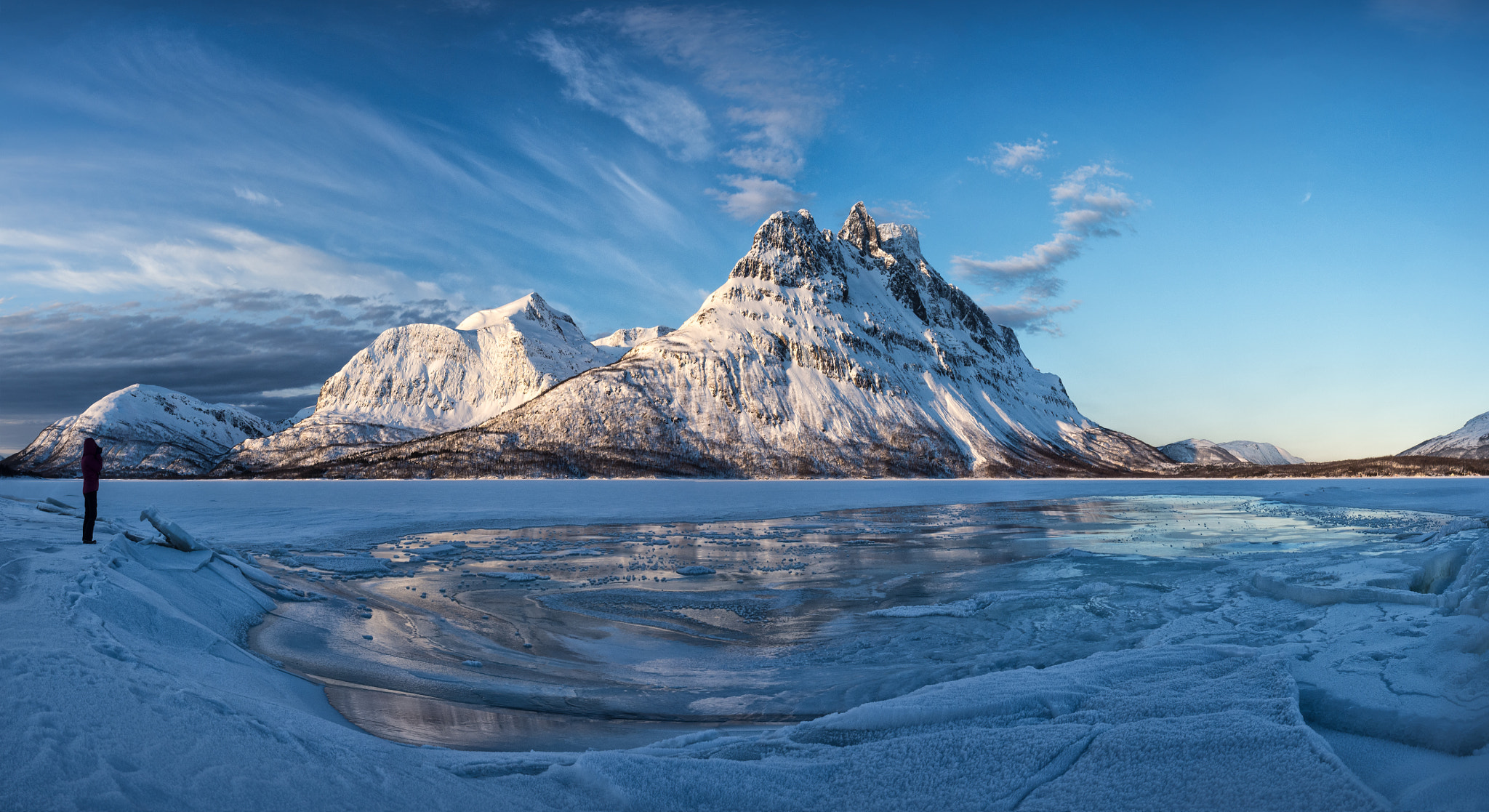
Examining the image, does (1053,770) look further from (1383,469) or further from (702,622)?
(1383,469)

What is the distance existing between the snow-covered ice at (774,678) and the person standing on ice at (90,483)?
1.23ft

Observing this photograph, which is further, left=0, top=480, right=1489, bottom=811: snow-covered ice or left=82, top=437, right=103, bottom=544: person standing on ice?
left=82, top=437, right=103, bottom=544: person standing on ice

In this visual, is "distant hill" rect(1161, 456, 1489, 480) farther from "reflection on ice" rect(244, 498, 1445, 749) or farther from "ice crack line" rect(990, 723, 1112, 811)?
"ice crack line" rect(990, 723, 1112, 811)

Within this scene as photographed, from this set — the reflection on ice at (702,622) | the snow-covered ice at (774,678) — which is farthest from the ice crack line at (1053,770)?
the reflection on ice at (702,622)

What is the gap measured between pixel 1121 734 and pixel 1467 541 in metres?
13.1

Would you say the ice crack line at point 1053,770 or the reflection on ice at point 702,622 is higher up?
the ice crack line at point 1053,770

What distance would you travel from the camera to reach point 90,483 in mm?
14672

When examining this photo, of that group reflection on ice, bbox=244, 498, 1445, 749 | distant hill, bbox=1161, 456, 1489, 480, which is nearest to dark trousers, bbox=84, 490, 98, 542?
reflection on ice, bbox=244, 498, 1445, 749

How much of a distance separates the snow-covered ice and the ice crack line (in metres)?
0.02

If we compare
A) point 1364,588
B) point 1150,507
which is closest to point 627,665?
point 1364,588

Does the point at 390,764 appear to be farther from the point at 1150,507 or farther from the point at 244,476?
the point at 244,476

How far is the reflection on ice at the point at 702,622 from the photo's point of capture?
873 centimetres

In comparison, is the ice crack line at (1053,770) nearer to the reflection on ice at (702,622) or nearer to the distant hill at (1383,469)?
the reflection on ice at (702,622)

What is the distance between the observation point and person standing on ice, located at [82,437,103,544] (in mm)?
13836
